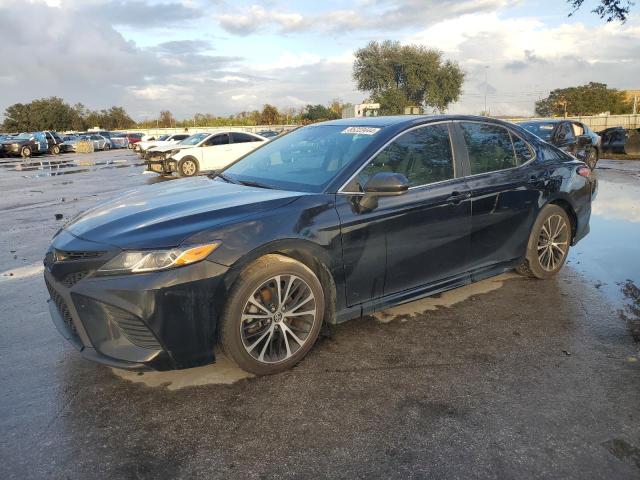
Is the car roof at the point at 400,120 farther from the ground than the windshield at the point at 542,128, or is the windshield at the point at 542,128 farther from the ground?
the car roof at the point at 400,120

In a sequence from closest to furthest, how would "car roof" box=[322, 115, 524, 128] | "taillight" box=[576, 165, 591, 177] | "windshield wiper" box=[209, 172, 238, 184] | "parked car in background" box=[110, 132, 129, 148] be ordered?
"car roof" box=[322, 115, 524, 128]
"windshield wiper" box=[209, 172, 238, 184]
"taillight" box=[576, 165, 591, 177]
"parked car in background" box=[110, 132, 129, 148]

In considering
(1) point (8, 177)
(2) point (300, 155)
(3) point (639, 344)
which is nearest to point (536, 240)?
(3) point (639, 344)

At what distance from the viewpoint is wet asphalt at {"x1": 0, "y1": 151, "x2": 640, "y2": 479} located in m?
2.49

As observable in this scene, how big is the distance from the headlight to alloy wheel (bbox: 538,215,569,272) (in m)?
3.49

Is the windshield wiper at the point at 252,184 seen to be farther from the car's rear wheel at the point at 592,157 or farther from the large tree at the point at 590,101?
the large tree at the point at 590,101

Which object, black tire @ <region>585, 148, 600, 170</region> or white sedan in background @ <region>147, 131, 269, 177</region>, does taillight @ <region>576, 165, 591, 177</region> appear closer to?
black tire @ <region>585, 148, 600, 170</region>

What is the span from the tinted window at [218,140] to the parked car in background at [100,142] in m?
29.7

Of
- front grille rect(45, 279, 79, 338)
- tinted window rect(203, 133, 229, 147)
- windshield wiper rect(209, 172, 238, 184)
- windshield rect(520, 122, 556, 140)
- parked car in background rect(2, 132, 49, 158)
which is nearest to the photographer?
front grille rect(45, 279, 79, 338)

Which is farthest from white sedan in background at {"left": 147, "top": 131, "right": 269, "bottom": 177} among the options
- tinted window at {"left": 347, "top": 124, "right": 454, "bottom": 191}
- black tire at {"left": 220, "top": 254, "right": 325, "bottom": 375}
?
black tire at {"left": 220, "top": 254, "right": 325, "bottom": 375}

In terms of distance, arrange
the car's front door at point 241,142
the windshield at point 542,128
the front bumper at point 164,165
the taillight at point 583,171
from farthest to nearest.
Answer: the car's front door at point 241,142 → the front bumper at point 164,165 → the windshield at point 542,128 → the taillight at point 583,171

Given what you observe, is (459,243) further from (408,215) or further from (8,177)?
(8,177)

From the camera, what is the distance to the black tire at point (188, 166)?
57.5ft

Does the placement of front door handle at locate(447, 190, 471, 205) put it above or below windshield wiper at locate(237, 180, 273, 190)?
below

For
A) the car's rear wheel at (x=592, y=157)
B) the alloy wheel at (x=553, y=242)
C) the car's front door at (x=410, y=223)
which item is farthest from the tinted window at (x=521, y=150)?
the car's rear wheel at (x=592, y=157)
